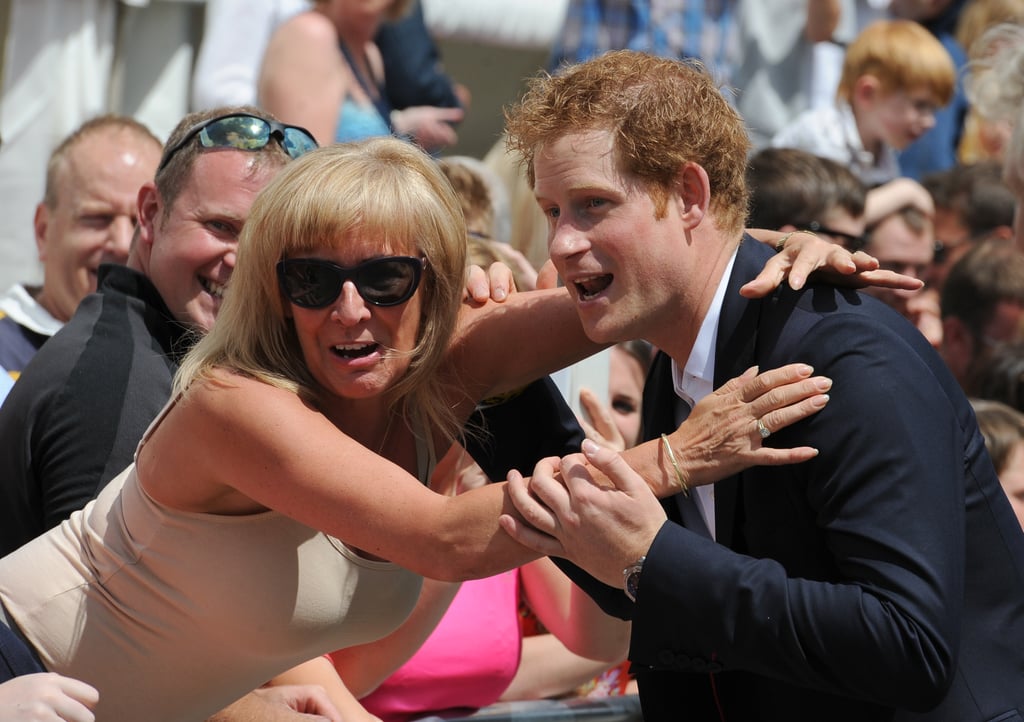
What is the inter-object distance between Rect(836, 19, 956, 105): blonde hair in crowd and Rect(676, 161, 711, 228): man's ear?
13.6 ft

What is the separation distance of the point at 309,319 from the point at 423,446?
0.40 meters

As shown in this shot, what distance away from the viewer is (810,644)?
7.41ft

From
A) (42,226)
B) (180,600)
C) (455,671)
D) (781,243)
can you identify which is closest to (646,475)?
(781,243)

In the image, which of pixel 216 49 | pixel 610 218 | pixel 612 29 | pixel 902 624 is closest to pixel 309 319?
pixel 610 218

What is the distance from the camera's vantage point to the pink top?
3.70 metres

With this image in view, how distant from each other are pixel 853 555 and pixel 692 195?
75 centimetres

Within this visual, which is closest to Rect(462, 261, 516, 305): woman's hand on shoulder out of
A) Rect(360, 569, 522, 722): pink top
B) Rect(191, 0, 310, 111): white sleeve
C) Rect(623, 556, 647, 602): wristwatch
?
Rect(623, 556, 647, 602): wristwatch

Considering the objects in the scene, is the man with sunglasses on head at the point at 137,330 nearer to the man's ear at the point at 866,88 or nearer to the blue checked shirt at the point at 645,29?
the blue checked shirt at the point at 645,29

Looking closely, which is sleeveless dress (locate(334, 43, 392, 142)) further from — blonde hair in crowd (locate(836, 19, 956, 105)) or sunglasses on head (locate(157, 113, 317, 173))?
blonde hair in crowd (locate(836, 19, 956, 105))

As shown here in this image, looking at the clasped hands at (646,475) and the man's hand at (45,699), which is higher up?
the clasped hands at (646,475)

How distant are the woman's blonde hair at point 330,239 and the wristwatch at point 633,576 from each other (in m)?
0.63

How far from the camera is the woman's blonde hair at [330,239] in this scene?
2.64 m

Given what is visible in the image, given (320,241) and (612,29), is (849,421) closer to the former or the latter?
(320,241)

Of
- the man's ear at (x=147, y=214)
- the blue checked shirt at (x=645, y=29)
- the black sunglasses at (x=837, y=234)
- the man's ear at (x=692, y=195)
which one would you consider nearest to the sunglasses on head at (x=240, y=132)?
the man's ear at (x=147, y=214)
